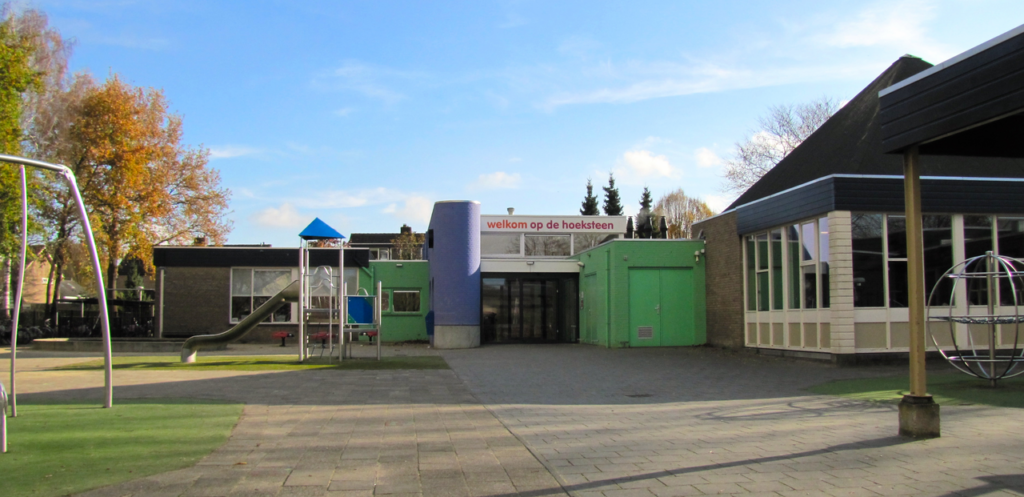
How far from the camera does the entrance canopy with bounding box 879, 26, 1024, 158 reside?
5871 mm

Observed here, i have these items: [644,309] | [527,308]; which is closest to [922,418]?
[644,309]

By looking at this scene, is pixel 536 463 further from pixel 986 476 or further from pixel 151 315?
pixel 151 315

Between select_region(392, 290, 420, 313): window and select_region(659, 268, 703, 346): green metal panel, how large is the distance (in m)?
9.58

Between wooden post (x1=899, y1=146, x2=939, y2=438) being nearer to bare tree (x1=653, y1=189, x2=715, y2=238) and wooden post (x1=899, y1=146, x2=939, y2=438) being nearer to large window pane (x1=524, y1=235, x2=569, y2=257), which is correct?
large window pane (x1=524, y1=235, x2=569, y2=257)

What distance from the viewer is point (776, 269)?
57.3 ft

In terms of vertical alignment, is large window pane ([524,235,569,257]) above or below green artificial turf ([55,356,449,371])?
above

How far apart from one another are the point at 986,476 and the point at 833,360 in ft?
32.8

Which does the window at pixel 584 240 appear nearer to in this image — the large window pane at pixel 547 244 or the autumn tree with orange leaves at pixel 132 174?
the large window pane at pixel 547 244

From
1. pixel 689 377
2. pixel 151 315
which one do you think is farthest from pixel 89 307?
pixel 689 377

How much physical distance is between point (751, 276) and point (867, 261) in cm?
370

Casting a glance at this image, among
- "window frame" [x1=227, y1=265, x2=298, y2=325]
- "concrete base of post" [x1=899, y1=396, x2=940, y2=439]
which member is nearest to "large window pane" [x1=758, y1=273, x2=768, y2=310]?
"concrete base of post" [x1=899, y1=396, x2=940, y2=439]

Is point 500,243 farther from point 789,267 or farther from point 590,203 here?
point 590,203

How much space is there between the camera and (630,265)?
21.5 m

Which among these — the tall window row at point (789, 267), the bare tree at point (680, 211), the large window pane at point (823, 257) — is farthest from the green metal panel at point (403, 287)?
the bare tree at point (680, 211)
